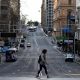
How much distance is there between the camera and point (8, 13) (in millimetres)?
113500

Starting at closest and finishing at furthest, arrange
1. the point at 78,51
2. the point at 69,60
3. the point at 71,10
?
the point at 69,60 → the point at 78,51 → the point at 71,10

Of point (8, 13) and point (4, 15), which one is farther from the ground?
point (8, 13)

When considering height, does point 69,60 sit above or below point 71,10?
below

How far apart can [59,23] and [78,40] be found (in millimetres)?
57242

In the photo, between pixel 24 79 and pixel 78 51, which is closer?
pixel 24 79

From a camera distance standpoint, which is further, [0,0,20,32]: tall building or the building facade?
[0,0,20,32]: tall building

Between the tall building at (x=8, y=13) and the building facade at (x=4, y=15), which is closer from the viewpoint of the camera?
the building facade at (x=4, y=15)

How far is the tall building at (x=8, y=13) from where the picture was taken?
10969 cm

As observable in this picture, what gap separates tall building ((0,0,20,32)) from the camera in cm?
10969

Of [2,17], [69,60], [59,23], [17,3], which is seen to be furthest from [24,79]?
[59,23]

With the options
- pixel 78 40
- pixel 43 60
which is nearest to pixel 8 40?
pixel 78 40

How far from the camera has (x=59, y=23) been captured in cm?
14875

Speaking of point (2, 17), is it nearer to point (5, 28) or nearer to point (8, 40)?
point (5, 28)

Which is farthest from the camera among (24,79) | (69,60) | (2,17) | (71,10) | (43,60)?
(71,10)
